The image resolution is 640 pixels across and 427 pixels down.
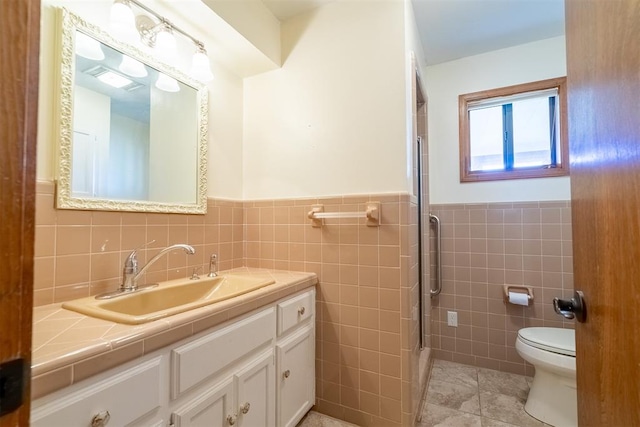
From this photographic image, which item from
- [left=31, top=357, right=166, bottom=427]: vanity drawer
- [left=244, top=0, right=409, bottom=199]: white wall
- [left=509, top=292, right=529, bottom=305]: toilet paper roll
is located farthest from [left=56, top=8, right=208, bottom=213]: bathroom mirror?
[left=509, top=292, right=529, bottom=305]: toilet paper roll

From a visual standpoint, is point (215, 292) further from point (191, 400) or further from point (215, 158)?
point (215, 158)

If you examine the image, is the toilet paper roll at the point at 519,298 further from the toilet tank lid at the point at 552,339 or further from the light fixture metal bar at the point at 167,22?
the light fixture metal bar at the point at 167,22

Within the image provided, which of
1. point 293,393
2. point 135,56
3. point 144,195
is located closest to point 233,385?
point 293,393

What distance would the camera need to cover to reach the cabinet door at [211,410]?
85cm

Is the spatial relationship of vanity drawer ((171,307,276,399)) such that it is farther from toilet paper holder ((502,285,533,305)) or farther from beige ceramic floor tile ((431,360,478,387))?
toilet paper holder ((502,285,533,305))

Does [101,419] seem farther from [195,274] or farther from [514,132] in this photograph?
[514,132]

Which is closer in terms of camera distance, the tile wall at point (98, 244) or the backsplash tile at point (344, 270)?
the tile wall at point (98, 244)

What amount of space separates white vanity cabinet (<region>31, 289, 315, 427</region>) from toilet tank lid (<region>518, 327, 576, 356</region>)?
1.31 meters

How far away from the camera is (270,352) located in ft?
4.03

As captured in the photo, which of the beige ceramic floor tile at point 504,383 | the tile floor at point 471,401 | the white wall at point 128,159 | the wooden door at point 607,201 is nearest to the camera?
the wooden door at point 607,201

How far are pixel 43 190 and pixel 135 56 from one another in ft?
2.33

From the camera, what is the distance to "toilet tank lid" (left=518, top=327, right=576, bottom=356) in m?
1.51

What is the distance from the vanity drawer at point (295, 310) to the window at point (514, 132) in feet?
5.23

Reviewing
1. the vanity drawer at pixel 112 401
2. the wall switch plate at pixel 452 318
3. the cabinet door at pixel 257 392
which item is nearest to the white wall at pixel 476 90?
the wall switch plate at pixel 452 318
